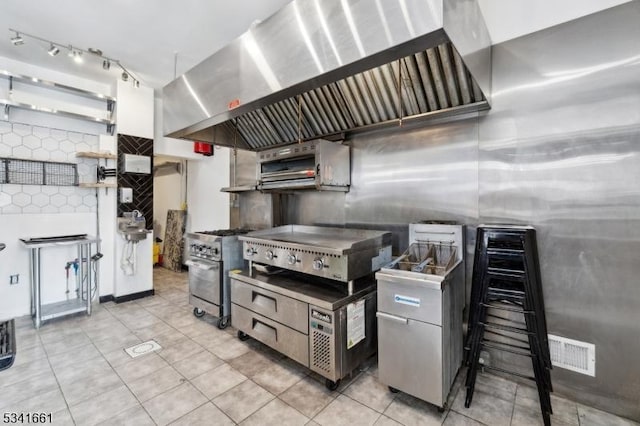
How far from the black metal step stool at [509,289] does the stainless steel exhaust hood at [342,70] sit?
1050 millimetres

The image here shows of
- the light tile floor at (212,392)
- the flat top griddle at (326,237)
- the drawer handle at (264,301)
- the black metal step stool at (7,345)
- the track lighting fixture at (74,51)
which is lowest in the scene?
the light tile floor at (212,392)

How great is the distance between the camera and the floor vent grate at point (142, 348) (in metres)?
2.62

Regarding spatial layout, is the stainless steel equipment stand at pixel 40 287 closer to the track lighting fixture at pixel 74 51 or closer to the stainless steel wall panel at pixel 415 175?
the track lighting fixture at pixel 74 51

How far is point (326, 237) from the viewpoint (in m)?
2.95

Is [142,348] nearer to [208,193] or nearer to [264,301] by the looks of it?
[264,301]

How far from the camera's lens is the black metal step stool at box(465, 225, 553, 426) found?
183 centimetres

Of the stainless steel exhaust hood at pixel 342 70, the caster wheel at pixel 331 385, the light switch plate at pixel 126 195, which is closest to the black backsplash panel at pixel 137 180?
the light switch plate at pixel 126 195

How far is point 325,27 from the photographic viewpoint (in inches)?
61.0

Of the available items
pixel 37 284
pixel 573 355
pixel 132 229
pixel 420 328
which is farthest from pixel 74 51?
pixel 573 355

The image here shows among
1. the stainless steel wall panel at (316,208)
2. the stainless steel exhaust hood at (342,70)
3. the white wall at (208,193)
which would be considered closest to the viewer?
the stainless steel exhaust hood at (342,70)

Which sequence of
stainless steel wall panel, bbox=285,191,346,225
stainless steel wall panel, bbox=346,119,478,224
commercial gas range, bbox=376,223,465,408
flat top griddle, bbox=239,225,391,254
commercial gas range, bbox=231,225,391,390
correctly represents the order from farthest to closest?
stainless steel wall panel, bbox=285,191,346,225 → stainless steel wall panel, bbox=346,119,478,224 → flat top griddle, bbox=239,225,391,254 → commercial gas range, bbox=231,225,391,390 → commercial gas range, bbox=376,223,465,408

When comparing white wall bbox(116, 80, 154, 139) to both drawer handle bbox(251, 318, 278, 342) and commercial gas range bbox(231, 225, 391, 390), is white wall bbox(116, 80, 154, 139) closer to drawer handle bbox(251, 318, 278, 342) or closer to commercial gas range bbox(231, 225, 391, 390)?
commercial gas range bbox(231, 225, 391, 390)

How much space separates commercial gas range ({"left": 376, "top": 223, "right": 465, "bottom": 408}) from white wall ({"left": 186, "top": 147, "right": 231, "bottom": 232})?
357 centimetres

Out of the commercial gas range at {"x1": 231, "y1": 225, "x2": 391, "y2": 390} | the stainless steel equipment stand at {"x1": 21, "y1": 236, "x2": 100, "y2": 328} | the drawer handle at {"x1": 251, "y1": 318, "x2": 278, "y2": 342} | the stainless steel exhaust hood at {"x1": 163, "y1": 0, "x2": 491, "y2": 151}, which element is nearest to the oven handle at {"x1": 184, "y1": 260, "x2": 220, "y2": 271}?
the commercial gas range at {"x1": 231, "y1": 225, "x2": 391, "y2": 390}
